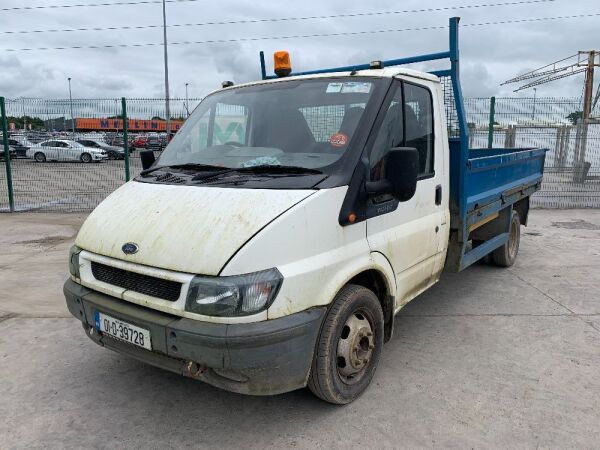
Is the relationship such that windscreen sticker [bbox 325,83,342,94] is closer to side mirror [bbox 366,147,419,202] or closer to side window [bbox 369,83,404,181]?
side window [bbox 369,83,404,181]

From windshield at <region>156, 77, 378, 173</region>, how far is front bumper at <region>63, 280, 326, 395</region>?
979 millimetres

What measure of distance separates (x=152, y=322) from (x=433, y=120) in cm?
255

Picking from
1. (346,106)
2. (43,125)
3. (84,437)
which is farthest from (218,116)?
(43,125)

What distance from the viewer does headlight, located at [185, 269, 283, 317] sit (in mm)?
2393

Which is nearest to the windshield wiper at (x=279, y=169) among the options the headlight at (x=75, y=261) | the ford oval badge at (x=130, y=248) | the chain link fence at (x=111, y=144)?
the ford oval badge at (x=130, y=248)

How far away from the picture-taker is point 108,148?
1042cm

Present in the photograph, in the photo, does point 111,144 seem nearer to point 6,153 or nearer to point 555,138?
point 6,153

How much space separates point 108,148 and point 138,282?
28.1 feet

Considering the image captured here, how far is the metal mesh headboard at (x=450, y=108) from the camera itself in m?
4.06

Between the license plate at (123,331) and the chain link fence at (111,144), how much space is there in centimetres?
729

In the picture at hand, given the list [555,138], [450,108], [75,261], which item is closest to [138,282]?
[75,261]

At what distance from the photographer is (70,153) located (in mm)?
11625

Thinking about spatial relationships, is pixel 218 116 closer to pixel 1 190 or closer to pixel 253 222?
pixel 253 222

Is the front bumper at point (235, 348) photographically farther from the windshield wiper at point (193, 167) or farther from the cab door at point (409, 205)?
the windshield wiper at point (193, 167)
